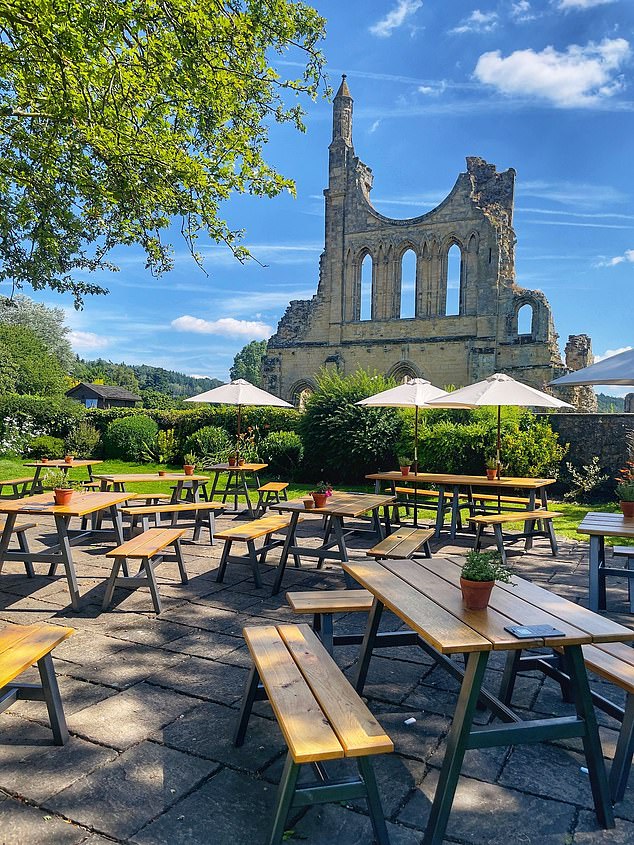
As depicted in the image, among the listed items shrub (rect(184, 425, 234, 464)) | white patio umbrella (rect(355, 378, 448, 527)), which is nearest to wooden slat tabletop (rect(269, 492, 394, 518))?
white patio umbrella (rect(355, 378, 448, 527))

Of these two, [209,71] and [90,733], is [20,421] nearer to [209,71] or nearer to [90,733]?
[209,71]

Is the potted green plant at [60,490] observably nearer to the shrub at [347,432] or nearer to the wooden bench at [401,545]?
the wooden bench at [401,545]

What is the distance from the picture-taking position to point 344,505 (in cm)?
599

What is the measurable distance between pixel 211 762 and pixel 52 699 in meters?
0.79

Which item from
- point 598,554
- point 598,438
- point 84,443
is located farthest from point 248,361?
point 598,554

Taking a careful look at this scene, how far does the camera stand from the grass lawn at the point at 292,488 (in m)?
9.08

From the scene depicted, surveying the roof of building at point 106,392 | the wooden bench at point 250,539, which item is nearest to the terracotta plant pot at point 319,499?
the wooden bench at point 250,539

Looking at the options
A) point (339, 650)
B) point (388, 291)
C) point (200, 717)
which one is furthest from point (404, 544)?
point (388, 291)

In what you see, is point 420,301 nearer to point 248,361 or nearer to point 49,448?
point 49,448

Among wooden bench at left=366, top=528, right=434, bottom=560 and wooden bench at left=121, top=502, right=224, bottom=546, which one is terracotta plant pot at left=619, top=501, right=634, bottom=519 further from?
wooden bench at left=121, top=502, right=224, bottom=546

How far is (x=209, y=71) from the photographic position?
26.1 ft

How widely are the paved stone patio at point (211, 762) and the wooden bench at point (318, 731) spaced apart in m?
0.25

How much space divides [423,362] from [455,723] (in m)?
25.5

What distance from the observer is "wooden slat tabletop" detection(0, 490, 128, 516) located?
507 centimetres
